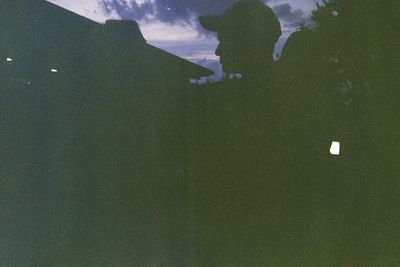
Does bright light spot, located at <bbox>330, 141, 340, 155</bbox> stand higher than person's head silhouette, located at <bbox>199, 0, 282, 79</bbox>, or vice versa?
person's head silhouette, located at <bbox>199, 0, 282, 79</bbox>

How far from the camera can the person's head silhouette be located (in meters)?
2.41

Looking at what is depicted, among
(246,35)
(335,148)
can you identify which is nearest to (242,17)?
(246,35)

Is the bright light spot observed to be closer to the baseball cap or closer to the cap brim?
the baseball cap

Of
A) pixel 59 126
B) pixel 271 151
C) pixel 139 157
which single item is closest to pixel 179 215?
pixel 139 157

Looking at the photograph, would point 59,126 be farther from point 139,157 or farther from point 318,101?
point 318,101

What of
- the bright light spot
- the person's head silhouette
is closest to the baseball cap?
the person's head silhouette

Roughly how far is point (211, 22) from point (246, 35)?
16 cm

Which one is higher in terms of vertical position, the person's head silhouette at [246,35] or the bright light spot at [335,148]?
the person's head silhouette at [246,35]

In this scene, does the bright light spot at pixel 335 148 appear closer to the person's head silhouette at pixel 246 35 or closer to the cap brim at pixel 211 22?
the person's head silhouette at pixel 246 35

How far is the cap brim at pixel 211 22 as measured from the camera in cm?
243

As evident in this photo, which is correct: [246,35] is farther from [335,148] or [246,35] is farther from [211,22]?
[335,148]

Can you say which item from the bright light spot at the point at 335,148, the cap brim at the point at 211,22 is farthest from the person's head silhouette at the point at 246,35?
the bright light spot at the point at 335,148

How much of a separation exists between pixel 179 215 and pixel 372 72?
100 cm

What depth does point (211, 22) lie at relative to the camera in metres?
2.44
